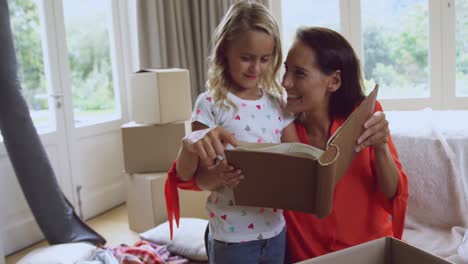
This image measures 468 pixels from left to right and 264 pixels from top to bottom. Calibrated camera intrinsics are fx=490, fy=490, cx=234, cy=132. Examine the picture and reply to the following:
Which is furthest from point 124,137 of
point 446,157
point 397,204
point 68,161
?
point 397,204

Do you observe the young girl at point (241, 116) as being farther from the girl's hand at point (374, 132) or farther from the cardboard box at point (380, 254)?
the cardboard box at point (380, 254)

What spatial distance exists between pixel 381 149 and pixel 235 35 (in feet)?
1.53

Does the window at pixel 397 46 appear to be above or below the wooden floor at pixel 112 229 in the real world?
above

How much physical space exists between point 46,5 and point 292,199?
2.84m

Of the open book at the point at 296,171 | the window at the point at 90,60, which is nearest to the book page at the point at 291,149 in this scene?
the open book at the point at 296,171

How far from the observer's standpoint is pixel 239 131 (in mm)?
1261

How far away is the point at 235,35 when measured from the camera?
1.23 metres

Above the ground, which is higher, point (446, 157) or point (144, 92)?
point (144, 92)

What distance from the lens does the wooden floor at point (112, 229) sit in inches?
120

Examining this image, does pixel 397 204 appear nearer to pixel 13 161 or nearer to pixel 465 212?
pixel 465 212

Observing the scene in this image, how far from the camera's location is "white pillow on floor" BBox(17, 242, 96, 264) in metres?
2.47

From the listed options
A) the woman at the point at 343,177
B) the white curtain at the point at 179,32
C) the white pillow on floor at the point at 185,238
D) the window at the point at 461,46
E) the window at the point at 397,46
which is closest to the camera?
the woman at the point at 343,177

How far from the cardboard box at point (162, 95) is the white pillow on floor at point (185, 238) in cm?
67

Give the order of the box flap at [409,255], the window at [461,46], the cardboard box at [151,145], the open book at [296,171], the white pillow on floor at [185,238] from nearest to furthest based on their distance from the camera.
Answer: the box flap at [409,255]
the open book at [296,171]
the white pillow on floor at [185,238]
the cardboard box at [151,145]
the window at [461,46]
